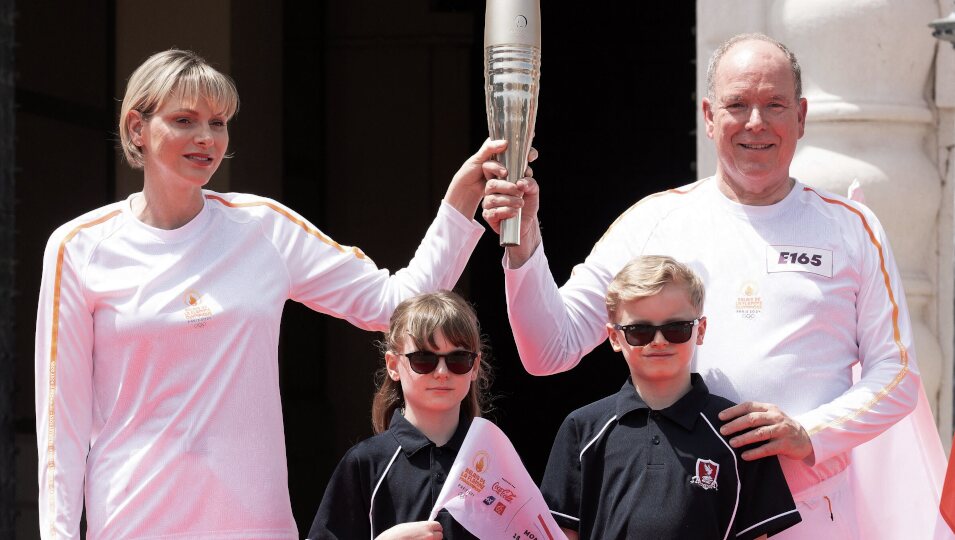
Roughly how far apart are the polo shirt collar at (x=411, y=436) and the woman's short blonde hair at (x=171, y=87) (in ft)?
2.37

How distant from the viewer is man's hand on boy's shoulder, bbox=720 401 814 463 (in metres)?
2.79

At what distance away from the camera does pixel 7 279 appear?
15.1 feet

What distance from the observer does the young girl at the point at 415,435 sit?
9.23 feet

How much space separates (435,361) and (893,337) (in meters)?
0.96

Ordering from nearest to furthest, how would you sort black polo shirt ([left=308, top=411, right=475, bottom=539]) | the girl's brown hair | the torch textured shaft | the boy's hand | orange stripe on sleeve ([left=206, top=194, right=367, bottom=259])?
the torch textured shaft → the boy's hand → black polo shirt ([left=308, top=411, right=475, bottom=539]) → the girl's brown hair → orange stripe on sleeve ([left=206, top=194, right=367, bottom=259])

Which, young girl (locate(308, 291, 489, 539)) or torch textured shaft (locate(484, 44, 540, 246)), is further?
young girl (locate(308, 291, 489, 539))

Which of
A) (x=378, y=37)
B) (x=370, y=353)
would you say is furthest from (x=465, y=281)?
(x=378, y=37)

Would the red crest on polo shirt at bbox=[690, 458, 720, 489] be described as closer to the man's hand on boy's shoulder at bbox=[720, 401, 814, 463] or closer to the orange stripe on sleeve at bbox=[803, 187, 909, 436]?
the man's hand on boy's shoulder at bbox=[720, 401, 814, 463]

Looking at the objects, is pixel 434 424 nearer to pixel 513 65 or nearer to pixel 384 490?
pixel 384 490

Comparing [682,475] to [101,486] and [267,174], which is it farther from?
[267,174]

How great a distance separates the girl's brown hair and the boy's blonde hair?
0.30 m

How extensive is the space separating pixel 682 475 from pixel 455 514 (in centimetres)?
45

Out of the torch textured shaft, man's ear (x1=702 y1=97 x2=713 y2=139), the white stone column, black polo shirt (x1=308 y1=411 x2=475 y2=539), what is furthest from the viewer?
the white stone column

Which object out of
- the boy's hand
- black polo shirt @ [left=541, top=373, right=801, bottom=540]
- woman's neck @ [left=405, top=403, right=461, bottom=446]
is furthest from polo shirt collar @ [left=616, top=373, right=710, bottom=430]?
the boy's hand
